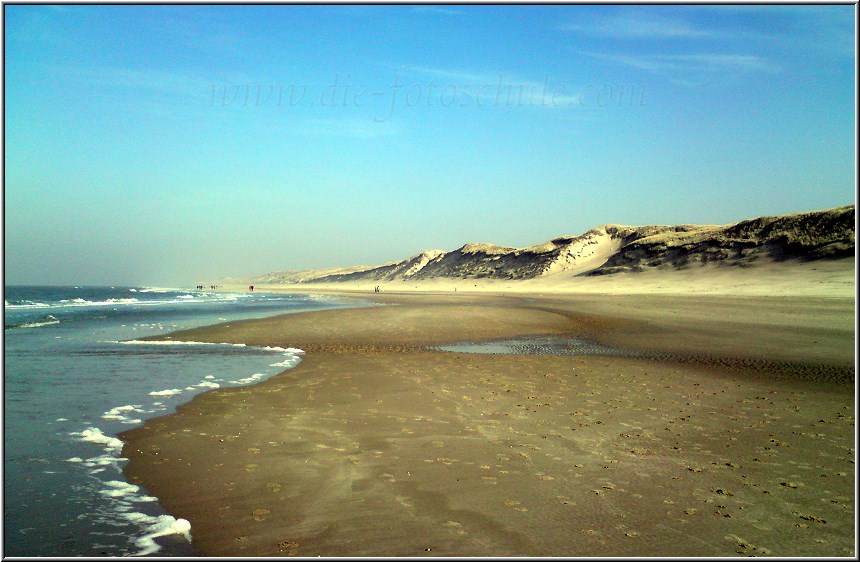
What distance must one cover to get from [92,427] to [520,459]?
289 inches

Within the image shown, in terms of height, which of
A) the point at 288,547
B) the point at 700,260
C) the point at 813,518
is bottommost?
the point at 813,518

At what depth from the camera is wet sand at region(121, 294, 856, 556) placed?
514cm

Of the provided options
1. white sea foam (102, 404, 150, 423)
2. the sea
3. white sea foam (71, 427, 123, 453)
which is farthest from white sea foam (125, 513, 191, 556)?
white sea foam (102, 404, 150, 423)

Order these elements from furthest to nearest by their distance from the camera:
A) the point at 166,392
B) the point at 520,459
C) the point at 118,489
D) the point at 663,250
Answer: the point at 663,250 → the point at 166,392 → the point at 520,459 → the point at 118,489

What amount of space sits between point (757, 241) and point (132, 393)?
64457 millimetres

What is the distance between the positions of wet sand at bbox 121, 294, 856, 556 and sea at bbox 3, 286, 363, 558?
1.38 feet

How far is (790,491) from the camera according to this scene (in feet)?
20.0

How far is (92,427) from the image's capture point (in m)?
8.98

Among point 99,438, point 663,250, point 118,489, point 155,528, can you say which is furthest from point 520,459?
point 663,250

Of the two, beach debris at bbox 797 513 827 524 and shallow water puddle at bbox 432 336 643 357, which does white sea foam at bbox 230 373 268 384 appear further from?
beach debris at bbox 797 513 827 524

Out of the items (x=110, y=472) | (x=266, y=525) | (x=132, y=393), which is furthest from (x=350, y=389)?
(x=266, y=525)

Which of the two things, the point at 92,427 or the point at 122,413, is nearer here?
the point at 92,427

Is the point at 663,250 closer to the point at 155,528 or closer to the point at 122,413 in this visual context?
the point at 122,413

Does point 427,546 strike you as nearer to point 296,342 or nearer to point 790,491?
point 790,491
